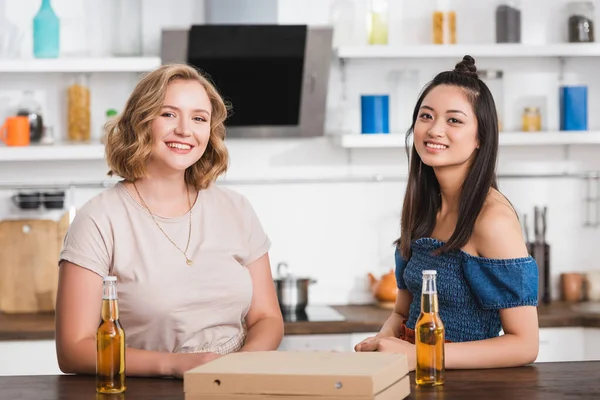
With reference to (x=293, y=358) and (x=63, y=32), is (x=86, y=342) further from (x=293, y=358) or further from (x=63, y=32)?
(x=63, y=32)

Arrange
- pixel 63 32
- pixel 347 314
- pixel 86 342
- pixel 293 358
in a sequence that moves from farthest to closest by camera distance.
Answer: pixel 63 32 < pixel 347 314 < pixel 86 342 < pixel 293 358

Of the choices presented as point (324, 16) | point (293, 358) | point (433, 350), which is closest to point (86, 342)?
point (293, 358)

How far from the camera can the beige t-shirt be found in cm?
213

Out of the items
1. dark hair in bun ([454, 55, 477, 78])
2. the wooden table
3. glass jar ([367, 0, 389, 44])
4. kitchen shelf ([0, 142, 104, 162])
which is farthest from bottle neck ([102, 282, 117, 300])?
glass jar ([367, 0, 389, 44])

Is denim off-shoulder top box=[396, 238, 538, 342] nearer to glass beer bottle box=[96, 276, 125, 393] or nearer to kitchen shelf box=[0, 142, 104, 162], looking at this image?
glass beer bottle box=[96, 276, 125, 393]

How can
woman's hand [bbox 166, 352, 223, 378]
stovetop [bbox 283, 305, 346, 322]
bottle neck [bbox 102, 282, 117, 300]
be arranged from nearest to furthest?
1. bottle neck [bbox 102, 282, 117, 300]
2. woman's hand [bbox 166, 352, 223, 378]
3. stovetop [bbox 283, 305, 346, 322]

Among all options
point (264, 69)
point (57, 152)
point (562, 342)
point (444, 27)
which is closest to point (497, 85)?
point (444, 27)

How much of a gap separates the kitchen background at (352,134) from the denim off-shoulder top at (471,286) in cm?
189

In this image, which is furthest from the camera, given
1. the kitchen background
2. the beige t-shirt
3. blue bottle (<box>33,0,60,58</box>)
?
the kitchen background

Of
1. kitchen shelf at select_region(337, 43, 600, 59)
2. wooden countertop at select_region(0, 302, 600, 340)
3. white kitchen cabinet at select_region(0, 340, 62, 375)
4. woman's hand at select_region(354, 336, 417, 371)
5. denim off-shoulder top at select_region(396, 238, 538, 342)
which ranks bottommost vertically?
white kitchen cabinet at select_region(0, 340, 62, 375)

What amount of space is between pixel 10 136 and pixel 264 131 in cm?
106

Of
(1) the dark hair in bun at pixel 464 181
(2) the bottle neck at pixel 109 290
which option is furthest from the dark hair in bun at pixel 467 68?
(2) the bottle neck at pixel 109 290

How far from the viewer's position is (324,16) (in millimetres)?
4270

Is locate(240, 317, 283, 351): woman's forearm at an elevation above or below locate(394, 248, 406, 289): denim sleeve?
below
